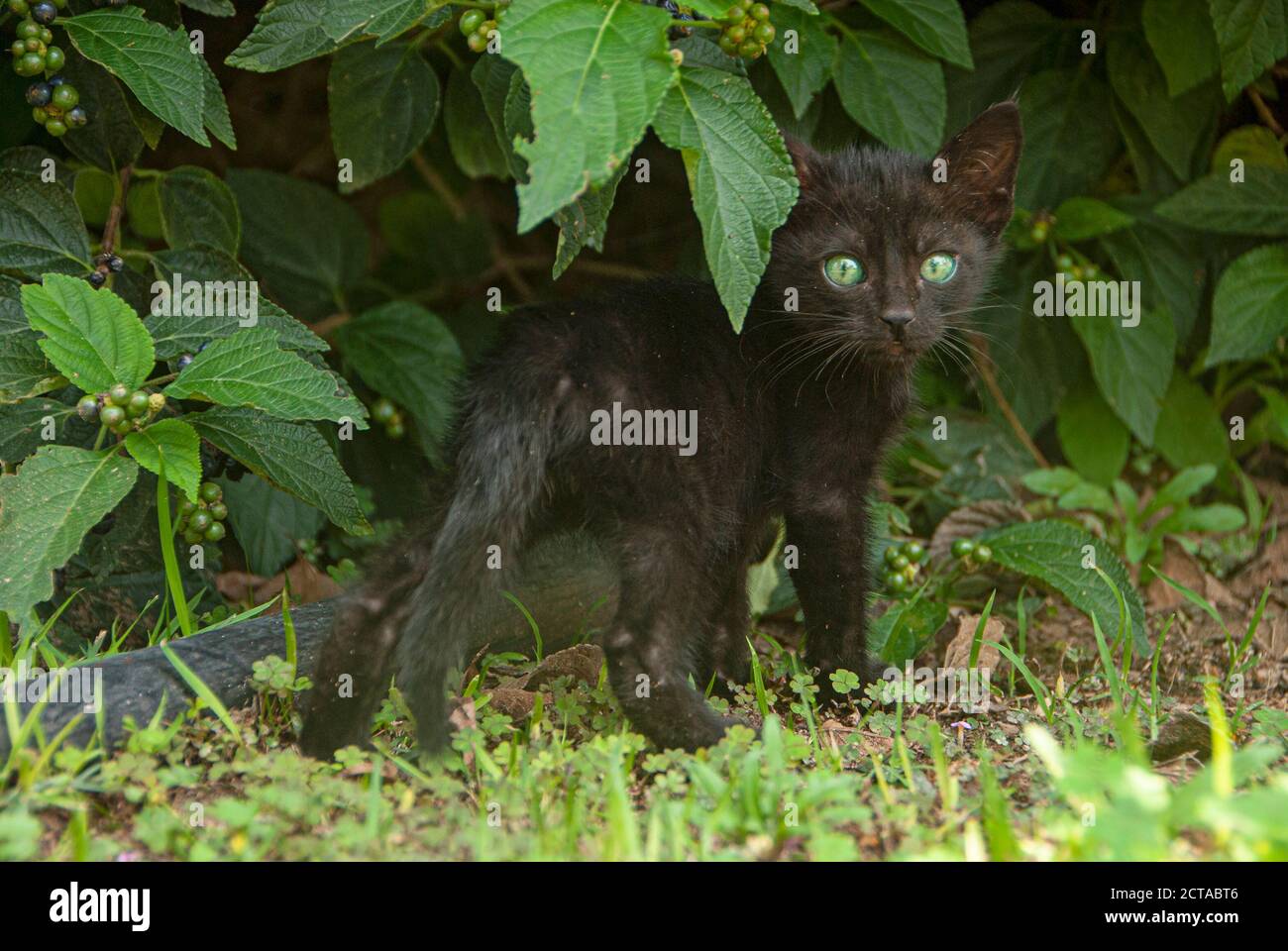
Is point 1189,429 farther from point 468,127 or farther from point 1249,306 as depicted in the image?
point 468,127

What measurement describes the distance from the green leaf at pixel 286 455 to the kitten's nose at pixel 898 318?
1376 mm

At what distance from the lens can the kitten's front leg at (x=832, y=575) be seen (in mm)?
3320

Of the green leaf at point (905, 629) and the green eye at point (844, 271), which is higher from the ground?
the green eye at point (844, 271)

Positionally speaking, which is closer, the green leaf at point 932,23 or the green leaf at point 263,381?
the green leaf at point 263,381

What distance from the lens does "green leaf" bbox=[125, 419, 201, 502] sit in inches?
111

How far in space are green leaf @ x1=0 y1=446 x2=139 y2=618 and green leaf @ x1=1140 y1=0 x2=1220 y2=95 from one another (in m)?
3.30

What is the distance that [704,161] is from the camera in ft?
9.01

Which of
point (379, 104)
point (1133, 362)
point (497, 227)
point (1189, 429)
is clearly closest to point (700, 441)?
point (379, 104)

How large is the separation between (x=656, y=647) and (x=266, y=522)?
4.90 ft

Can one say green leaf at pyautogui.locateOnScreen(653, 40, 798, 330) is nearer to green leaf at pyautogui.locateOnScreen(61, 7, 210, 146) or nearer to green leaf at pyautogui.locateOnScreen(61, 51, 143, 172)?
green leaf at pyautogui.locateOnScreen(61, 7, 210, 146)

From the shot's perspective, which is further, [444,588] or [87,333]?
[87,333]

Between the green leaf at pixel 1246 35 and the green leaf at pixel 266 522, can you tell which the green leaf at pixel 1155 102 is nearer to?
the green leaf at pixel 1246 35

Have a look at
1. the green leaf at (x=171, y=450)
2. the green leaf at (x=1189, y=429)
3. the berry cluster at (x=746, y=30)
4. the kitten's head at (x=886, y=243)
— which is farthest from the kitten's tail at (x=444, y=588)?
the green leaf at (x=1189, y=429)

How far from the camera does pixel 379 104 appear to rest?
377cm
